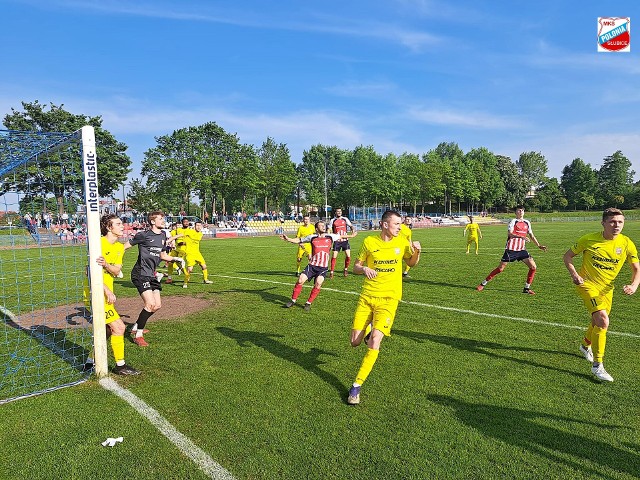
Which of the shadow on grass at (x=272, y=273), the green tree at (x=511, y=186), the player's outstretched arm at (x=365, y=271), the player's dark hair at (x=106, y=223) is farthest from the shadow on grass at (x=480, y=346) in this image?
the green tree at (x=511, y=186)

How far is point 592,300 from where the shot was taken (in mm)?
5508

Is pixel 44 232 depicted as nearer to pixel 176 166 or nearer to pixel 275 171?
pixel 176 166

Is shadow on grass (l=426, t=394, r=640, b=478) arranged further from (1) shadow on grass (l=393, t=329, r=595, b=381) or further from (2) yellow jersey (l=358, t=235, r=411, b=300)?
(1) shadow on grass (l=393, t=329, r=595, b=381)

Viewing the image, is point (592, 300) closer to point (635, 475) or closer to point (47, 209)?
point (635, 475)

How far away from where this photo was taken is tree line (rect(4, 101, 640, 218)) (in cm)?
5719

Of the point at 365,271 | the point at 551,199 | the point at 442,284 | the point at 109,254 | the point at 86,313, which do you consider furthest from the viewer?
the point at 551,199

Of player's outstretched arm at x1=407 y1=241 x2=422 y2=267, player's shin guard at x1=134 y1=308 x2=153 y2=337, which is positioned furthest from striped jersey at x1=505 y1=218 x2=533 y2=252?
player's shin guard at x1=134 y1=308 x2=153 y2=337

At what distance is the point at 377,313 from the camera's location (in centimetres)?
508

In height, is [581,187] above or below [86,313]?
above

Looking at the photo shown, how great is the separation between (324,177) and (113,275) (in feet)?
274

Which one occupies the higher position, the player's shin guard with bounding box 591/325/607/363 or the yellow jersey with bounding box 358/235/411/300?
the yellow jersey with bounding box 358/235/411/300

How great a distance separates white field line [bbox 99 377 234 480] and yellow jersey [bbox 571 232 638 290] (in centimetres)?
518

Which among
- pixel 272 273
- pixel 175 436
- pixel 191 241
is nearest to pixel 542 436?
pixel 175 436

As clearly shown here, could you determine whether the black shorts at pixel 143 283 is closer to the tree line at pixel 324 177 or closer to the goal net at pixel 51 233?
the goal net at pixel 51 233
